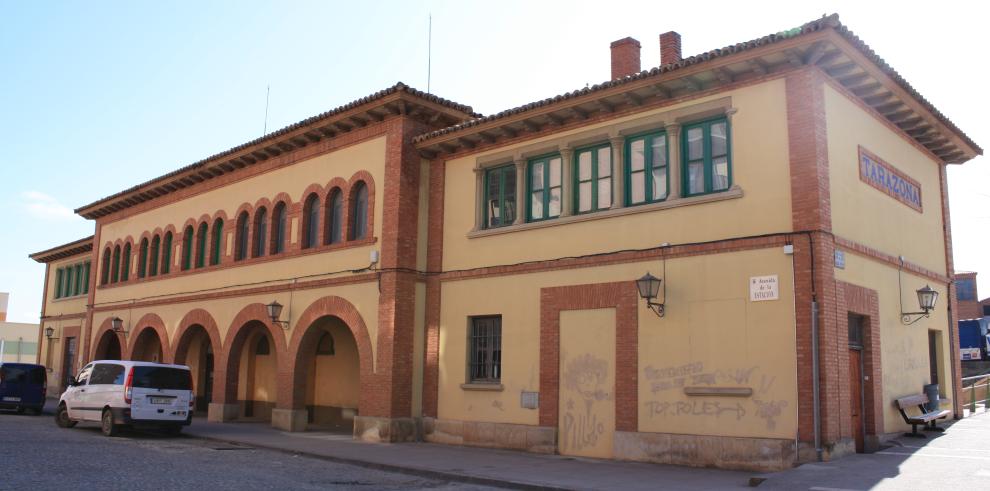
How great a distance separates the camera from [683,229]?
1418cm

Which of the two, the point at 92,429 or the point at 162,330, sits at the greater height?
the point at 162,330

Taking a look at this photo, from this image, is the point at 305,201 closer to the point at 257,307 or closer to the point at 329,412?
the point at 257,307

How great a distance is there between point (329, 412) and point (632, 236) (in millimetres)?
10947

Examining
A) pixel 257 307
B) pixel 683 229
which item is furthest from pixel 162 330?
pixel 683 229

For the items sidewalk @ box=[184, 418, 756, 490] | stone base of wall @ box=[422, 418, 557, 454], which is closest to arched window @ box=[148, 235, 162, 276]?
sidewalk @ box=[184, 418, 756, 490]

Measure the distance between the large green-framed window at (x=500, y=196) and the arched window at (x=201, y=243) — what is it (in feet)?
36.3

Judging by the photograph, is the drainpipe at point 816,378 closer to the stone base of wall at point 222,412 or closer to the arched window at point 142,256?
the stone base of wall at point 222,412

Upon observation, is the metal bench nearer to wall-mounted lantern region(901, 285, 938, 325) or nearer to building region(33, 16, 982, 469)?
building region(33, 16, 982, 469)

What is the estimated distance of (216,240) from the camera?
80.6 ft

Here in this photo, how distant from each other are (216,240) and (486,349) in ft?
36.3

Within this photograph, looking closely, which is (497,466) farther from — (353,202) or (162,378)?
(162,378)

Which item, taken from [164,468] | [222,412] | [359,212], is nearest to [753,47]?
[359,212]

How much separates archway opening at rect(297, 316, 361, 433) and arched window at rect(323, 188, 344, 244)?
2.06m

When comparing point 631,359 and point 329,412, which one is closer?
point 631,359
